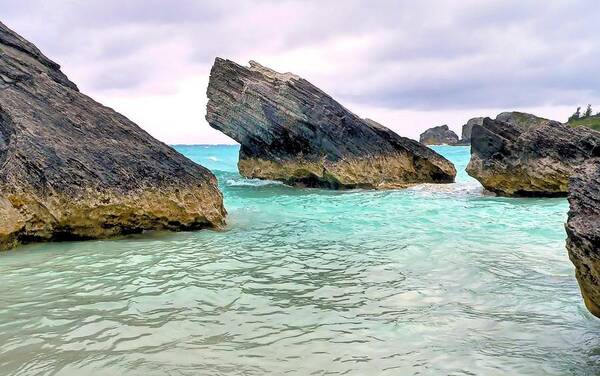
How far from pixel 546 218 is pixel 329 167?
13156 mm

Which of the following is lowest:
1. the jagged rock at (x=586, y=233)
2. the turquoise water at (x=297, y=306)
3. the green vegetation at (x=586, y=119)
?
the turquoise water at (x=297, y=306)

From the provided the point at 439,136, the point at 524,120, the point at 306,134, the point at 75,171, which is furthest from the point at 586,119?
the point at 439,136

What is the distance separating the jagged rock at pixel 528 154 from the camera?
20125mm

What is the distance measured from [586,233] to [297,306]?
10.8ft

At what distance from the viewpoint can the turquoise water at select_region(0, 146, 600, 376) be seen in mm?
4645

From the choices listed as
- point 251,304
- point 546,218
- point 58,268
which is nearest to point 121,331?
point 251,304

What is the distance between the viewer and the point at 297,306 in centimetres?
631

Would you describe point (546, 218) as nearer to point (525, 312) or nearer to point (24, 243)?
point (525, 312)

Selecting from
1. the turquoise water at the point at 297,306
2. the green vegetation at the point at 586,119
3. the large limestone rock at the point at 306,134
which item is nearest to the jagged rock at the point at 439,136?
the green vegetation at the point at 586,119

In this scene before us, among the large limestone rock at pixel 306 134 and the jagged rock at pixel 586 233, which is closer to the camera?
the jagged rock at pixel 586 233

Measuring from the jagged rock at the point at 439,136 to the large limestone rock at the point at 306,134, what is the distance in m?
119

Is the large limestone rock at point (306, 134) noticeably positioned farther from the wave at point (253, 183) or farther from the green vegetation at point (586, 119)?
the green vegetation at point (586, 119)

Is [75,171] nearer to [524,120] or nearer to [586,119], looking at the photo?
[524,120]

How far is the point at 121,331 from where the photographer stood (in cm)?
536
